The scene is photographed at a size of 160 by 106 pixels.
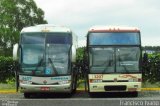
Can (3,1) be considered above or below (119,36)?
above

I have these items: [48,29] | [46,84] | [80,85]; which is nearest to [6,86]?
[80,85]

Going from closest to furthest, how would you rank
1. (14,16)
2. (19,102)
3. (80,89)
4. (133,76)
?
(19,102) < (133,76) < (80,89) < (14,16)

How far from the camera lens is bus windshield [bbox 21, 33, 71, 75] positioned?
28172 mm

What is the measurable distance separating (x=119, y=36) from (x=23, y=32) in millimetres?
4288

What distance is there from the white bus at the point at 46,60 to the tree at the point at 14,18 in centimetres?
4590

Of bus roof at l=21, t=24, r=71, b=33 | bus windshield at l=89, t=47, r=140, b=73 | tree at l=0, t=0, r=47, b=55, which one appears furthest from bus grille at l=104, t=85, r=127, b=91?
tree at l=0, t=0, r=47, b=55

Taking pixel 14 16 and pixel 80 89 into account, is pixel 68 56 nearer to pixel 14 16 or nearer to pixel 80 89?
pixel 80 89

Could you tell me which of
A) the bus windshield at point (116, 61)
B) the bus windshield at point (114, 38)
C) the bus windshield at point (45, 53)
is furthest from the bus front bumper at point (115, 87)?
the bus windshield at point (114, 38)

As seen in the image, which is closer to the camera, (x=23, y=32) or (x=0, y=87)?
(x=23, y=32)

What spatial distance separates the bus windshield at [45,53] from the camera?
28.2 metres

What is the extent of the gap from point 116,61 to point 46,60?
3061 mm

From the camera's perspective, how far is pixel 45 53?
28391 mm

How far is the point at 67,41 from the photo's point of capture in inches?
1129

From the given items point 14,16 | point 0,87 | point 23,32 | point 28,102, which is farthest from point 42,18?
point 28,102
